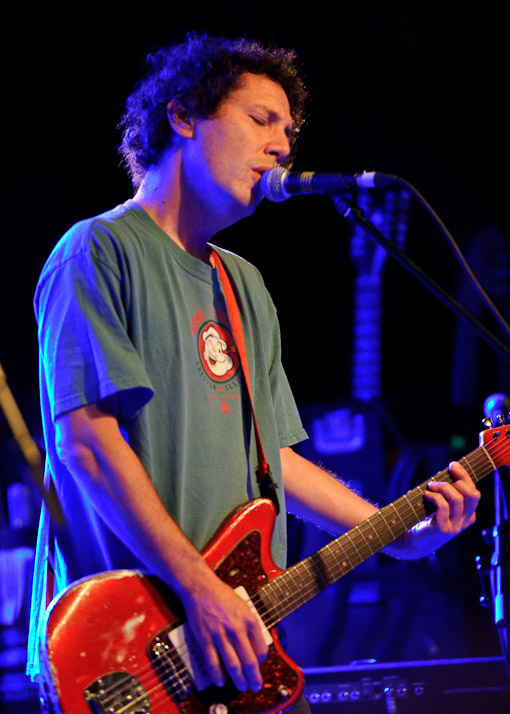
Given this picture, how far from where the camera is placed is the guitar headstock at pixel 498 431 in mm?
2264

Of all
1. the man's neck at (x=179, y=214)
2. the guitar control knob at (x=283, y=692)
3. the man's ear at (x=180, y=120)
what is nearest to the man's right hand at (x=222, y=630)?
the guitar control knob at (x=283, y=692)

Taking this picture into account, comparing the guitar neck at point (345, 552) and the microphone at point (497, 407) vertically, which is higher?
the microphone at point (497, 407)

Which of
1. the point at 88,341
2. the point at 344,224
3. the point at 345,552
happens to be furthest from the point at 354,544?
the point at 344,224

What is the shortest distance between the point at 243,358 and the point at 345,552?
1.89 feet

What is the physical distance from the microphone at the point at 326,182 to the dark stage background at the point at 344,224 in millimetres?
2310

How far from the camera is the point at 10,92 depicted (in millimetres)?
5297

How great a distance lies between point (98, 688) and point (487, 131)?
20.2 ft

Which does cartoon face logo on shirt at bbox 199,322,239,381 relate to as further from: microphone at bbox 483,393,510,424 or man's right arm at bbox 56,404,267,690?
microphone at bbox 483,393,510,424

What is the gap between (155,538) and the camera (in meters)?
1.61

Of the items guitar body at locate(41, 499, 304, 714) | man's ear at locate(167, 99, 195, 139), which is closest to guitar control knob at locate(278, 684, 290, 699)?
guitar body at locate(41, 499, 304, 714)

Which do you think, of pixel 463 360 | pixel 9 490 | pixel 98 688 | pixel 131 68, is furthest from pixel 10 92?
pixel 98 688

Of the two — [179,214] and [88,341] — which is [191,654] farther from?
[179,214]

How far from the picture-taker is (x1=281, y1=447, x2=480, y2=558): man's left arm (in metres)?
2.11

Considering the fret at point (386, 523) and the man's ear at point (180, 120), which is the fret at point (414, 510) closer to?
the fret at point (386, 523)
